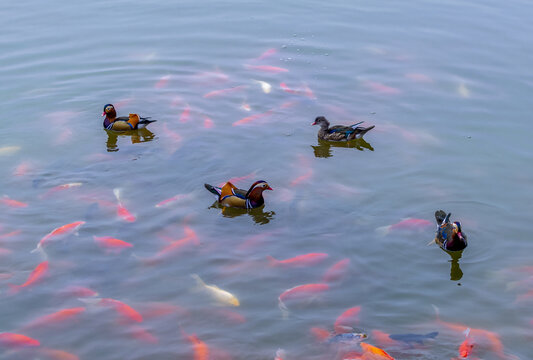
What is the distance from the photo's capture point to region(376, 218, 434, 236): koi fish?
35.0 ft

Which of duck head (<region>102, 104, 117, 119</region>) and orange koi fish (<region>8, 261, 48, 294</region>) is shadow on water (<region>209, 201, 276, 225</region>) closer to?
orange koi fish (<region>8, 261, 48, 294</region>)

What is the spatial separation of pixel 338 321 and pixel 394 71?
32.8 feet

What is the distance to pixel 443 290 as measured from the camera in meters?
9.40

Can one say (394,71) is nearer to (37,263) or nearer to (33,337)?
(37,263)

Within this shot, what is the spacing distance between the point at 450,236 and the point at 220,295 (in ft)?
11.9

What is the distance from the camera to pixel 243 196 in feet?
37.2

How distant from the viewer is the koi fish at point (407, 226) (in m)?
10.7

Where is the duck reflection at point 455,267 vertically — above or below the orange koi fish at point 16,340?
above

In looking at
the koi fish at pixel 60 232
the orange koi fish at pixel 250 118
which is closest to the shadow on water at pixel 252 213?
the koi fish at pixel 60 232

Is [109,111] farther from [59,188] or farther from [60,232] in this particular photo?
[60,232]

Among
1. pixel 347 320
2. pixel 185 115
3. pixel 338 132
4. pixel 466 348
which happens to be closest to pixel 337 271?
pixel 347 320

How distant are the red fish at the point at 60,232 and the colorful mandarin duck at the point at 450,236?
18.9ft

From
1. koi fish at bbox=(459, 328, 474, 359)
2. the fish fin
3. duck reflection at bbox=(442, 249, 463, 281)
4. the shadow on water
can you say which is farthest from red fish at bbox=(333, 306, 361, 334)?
the shadow on water

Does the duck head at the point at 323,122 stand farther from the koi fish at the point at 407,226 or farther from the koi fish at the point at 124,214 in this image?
the koi fish at the point at 124,214
